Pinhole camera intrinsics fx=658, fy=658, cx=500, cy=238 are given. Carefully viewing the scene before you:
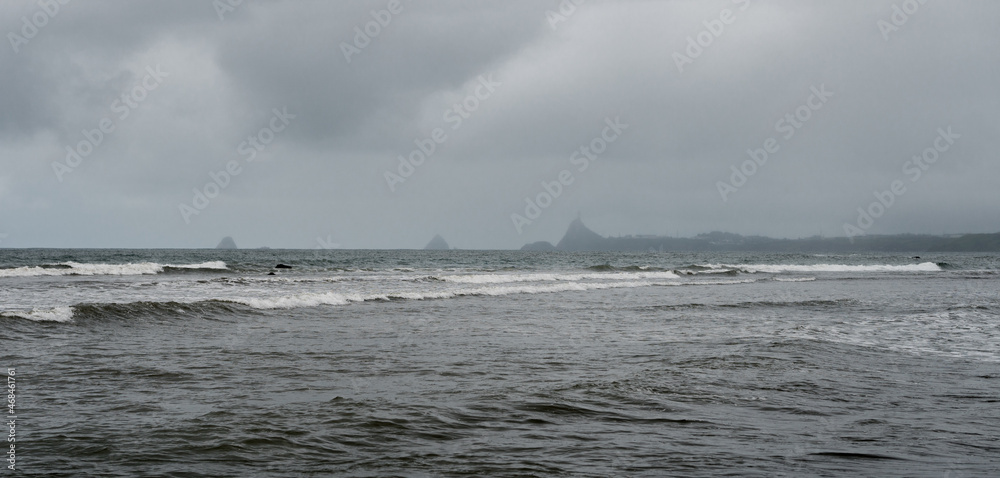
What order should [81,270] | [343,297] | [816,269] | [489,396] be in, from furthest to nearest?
[816,269]
[81,270]
[343,297]
[489,396]

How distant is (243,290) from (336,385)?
67.7ft

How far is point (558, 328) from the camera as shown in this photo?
15547 mm

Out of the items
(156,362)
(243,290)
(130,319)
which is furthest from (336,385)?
(243,290)

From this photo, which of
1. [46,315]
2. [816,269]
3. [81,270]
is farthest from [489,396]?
[816,269]

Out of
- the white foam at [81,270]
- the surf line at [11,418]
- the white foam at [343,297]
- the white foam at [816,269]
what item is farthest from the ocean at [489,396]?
the white foam at [816,269]

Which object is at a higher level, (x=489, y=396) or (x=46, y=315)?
(x=46, y=315)

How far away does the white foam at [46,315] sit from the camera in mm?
14195

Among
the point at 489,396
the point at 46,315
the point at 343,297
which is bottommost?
the point at 489,396

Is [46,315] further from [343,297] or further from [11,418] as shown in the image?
[343,297]

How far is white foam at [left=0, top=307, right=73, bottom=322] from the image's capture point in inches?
559

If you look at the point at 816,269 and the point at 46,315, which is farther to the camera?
the point at 816,269

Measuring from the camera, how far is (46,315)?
47.5 ft

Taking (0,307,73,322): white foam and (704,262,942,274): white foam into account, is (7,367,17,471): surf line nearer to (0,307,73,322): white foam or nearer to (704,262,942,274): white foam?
(0,307,73,322): white foam

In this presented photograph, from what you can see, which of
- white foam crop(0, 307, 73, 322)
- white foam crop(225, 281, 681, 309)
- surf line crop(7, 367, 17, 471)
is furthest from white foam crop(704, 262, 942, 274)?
surf line crop(7, 367, 17, 471)
